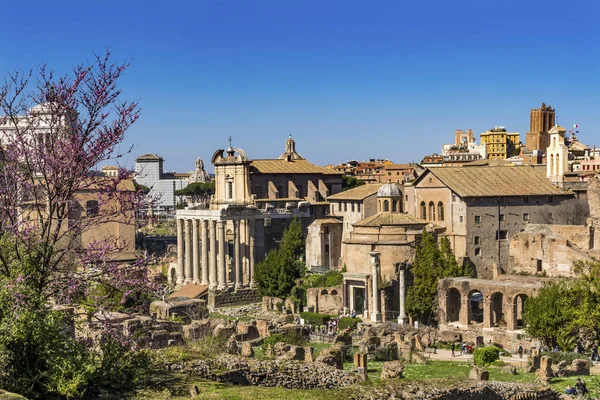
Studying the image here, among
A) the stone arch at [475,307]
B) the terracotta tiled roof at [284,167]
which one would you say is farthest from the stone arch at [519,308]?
the terracotta tiled roof at [284,167]

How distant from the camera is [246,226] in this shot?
61844 millimetres

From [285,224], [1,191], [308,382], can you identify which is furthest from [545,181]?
[1,191]

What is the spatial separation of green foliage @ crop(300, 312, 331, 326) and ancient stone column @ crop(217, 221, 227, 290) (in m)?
11.9

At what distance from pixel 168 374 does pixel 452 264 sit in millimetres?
31360

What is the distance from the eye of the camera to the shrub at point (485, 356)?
33.4 m

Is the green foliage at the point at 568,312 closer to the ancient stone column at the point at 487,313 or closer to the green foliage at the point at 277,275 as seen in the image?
the ancient stone column at the point at 487,313

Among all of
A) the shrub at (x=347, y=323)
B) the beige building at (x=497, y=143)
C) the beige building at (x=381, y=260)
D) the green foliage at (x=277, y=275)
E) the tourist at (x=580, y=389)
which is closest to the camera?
the tourist at (x=580, y=389)

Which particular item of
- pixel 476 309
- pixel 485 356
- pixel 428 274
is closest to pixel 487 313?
pixel 428 274

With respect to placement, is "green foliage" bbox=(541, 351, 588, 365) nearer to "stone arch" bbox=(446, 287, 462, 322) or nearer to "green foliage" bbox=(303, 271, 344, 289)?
"stone arch" bbox=(446, 287, 462, 322)

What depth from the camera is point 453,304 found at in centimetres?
4606

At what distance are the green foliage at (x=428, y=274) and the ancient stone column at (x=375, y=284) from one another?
1.65 m

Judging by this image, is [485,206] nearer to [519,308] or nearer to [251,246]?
[519,308]

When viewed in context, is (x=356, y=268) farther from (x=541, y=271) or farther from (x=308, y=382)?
(x=308, y=382)

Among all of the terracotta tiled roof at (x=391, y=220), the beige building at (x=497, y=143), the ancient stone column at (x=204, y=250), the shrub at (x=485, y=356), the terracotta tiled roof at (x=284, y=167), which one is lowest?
the shrub at (x=485, y=356)
